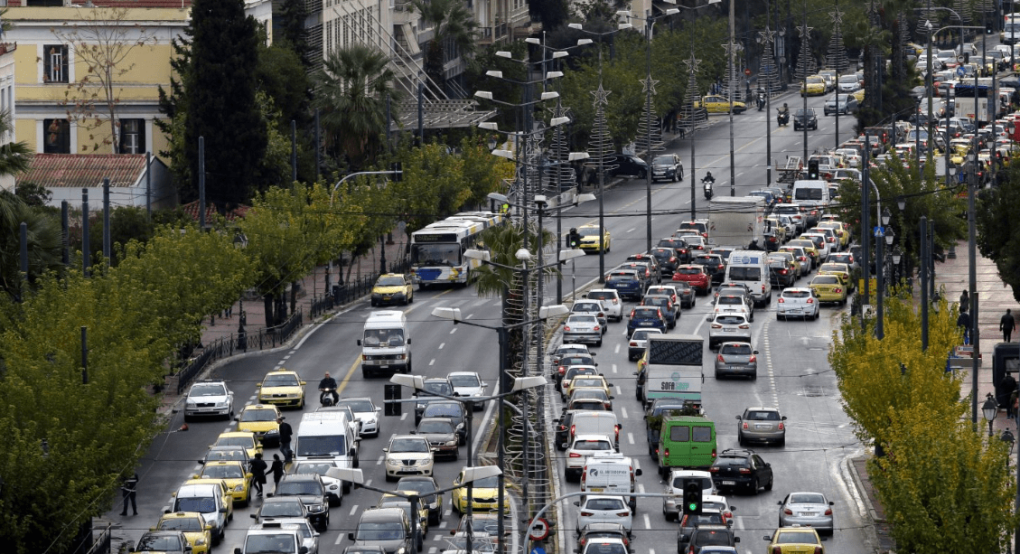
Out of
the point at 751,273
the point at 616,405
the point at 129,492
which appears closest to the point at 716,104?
the point at 751,273

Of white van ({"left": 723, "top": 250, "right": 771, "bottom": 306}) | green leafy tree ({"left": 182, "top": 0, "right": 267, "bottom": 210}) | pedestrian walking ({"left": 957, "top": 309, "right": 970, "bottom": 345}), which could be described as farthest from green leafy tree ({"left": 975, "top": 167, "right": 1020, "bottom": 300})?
green leafy tree ({"left": 182, "top": 0, "right": 267, "bottom": 210})

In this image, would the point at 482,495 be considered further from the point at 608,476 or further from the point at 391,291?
the point at 391,291

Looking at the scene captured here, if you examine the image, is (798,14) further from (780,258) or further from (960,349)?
(960,349)

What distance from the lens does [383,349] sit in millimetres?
77438

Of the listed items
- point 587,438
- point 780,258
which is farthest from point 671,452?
point 780,258

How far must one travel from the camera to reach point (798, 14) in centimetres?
18125

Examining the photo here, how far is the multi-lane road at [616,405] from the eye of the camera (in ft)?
192

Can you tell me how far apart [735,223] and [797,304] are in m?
14.3

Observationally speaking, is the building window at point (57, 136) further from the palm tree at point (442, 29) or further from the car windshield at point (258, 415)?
the car windshield at point (258, 415)

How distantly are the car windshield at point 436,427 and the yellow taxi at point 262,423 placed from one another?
179 inches

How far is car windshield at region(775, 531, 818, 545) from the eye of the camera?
52.2 m

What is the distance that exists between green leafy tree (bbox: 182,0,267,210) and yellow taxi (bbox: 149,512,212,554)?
49.6 metres

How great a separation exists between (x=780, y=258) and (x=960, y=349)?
110 feet

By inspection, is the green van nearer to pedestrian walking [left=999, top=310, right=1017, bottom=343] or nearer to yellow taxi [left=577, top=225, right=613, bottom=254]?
pedestrian walking [left=999, top=310, right=1017, bottom=343]
